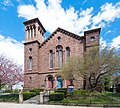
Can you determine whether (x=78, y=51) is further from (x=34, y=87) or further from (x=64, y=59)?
(x=34, y=87)

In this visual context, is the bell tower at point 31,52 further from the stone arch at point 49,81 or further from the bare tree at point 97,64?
the bare tree at point 97,64

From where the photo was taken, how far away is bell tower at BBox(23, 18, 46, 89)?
1506 inches

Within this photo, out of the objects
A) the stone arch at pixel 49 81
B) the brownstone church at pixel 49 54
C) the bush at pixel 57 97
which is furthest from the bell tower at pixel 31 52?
the bush at pixel 57 97

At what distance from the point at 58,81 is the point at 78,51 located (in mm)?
8067

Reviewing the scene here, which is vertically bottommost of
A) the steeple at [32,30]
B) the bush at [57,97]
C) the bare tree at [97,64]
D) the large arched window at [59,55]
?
the bush at [57,97]

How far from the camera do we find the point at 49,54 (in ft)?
128

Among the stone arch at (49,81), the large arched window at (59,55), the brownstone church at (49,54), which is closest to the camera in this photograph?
the brownstone church at (49,54)

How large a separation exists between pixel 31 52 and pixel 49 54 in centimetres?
442

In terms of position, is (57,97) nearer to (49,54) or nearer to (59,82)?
(59,82)

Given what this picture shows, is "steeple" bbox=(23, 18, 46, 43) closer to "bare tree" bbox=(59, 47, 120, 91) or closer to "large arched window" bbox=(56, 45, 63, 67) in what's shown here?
"large arched window" bbox=(56, 45, 63, 67)

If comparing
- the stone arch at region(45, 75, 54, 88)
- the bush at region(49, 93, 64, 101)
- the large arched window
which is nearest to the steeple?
the large arched window

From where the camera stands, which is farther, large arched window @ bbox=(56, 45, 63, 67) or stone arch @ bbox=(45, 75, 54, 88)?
large arched window @ bbox=(56, 45, 63, 67)

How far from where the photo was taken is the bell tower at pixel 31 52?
38.2 m

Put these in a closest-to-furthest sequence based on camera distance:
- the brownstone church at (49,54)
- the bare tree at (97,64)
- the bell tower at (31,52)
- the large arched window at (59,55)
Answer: the bare tree at (97,64), the brownstone church at (49,54), the large arched window at (59,55), the bell tower at (31,52)
